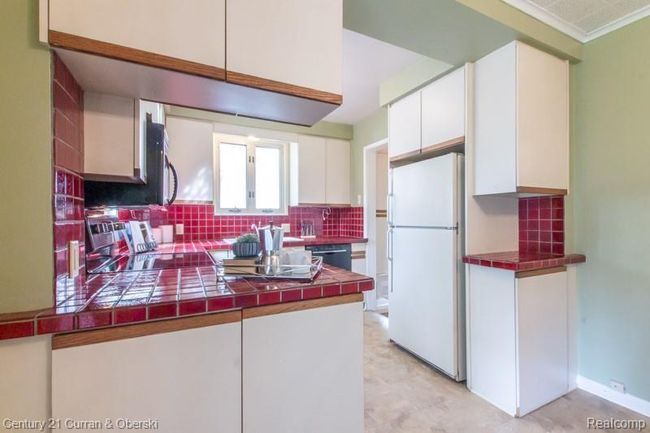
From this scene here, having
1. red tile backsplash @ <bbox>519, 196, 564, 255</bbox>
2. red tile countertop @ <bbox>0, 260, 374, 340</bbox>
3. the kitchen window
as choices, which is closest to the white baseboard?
red tile backsplash @ <bbox>519, 196, 564, 255</bbox>

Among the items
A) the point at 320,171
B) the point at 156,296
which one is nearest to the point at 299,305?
the point at 156,296

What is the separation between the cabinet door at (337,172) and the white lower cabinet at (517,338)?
2.28 m

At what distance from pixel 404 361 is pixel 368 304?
4.74ft

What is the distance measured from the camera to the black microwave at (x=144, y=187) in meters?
1.52

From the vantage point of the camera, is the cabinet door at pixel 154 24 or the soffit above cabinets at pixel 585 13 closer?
the cabinet door at pixel 154 24

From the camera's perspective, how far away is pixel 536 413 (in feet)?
6.02

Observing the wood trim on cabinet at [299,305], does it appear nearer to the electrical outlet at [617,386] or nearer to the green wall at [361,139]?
the electrical outlet at [617,386]

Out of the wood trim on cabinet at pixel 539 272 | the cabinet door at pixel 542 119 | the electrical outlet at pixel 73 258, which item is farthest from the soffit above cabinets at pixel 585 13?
the electrical outlet at pixel 73 258

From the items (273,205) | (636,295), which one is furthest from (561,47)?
(273,205)

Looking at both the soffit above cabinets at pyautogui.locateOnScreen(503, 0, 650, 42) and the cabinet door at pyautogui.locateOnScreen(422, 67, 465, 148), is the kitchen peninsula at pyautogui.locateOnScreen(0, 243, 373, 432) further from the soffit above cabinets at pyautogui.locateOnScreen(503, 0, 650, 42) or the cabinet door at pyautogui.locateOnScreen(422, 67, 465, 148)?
the soffit above cabinets at pyautogui.locateOnScreen(503, 0, 650, 42)

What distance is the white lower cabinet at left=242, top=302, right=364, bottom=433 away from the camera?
1.03m

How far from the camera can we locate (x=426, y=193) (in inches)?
94.7

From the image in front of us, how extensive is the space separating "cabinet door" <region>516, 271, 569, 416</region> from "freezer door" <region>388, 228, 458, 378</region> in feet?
1.43

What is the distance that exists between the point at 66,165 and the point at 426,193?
2.19m
